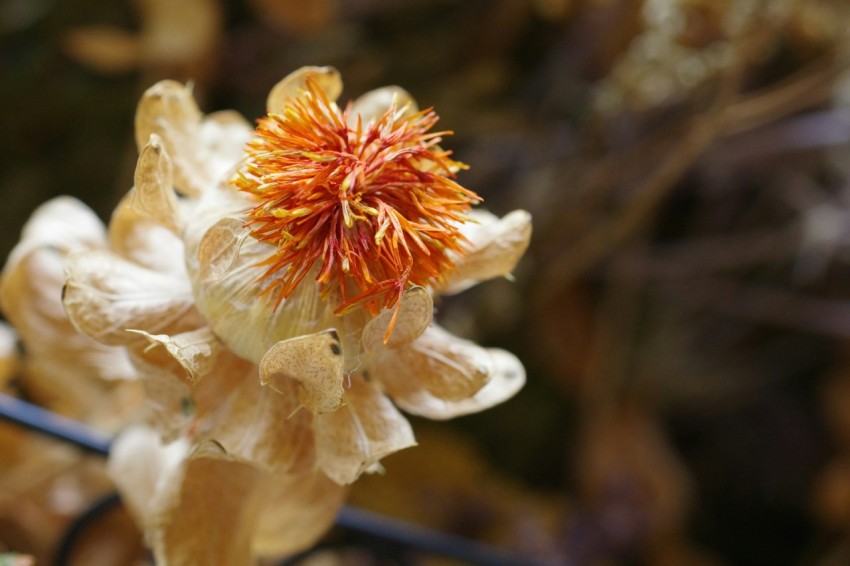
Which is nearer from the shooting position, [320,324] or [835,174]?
[320,324]

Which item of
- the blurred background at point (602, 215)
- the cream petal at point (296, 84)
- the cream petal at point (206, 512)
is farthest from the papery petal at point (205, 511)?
the blurred background at point (602, 215)

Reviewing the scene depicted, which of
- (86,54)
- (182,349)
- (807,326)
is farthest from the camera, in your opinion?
(807,326)

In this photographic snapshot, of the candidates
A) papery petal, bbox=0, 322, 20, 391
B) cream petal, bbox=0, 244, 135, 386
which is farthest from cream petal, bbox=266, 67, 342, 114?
papery petal, bbox=0, 322, 20, 391

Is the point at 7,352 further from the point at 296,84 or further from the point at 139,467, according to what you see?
the point at 296,84

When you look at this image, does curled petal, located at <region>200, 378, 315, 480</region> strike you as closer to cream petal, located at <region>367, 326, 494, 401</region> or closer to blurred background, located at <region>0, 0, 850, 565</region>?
cream petal, located at <region>367, 326, 494, 401</region>

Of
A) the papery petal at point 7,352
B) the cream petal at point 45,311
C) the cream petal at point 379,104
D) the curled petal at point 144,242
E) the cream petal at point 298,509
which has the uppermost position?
the cream petal at point 379,104

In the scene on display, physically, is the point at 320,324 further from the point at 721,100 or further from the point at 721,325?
the point at 721,325

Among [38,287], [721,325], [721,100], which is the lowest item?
[721,325]

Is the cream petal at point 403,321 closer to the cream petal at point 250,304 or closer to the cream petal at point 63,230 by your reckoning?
the cream petal at point 250,304

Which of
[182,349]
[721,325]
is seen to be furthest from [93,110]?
[721,325]
